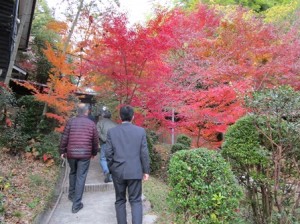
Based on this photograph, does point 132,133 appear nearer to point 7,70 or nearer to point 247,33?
point 7,70

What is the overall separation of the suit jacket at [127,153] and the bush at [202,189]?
0.62 meters

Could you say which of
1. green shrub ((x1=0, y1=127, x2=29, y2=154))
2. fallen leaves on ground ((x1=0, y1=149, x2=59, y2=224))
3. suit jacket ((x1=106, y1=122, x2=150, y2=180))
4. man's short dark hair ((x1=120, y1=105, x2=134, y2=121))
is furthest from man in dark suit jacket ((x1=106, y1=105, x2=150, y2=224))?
green shrub ((x1=0, y1=127, x2=29, y2=154))

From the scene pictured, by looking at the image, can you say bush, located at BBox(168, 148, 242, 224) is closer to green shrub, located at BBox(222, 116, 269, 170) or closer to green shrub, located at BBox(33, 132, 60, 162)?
green shrub, located at BBox(222, 116, 269, 170)

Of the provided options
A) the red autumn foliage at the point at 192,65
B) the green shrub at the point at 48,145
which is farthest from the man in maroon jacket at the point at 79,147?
the green shrub at the point at 48,145

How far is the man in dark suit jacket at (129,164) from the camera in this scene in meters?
4.01

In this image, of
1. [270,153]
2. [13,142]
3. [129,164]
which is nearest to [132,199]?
[129,164]

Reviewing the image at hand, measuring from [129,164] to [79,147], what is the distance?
1.69m

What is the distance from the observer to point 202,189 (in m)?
4.22

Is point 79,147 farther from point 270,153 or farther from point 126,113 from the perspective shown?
point 270,153

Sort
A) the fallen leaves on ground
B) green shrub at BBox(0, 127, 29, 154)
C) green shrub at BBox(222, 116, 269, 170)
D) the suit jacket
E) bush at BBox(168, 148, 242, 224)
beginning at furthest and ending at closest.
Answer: green shrub at BBox(0, 127, 29, 154) → green shrub at BBox(222, 116, 269, 170) → the fallen leaves on ground → bush at BBox(168, 148, 242, 224) → the suit jacket

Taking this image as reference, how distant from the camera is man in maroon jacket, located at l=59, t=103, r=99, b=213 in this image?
A: 17.5 ft

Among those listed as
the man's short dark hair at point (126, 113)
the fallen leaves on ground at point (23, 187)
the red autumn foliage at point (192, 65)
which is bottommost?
the fallen leaves on ground at point (23, 187)

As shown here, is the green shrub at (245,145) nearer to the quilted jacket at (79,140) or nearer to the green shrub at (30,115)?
the quilted jacket at (79,140)

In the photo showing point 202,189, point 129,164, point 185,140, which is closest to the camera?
point 129,164
